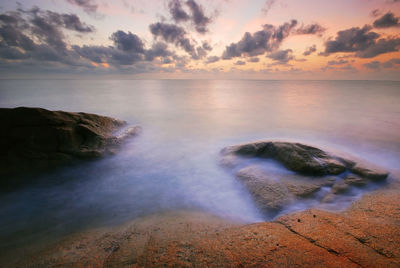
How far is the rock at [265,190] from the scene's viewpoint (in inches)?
124

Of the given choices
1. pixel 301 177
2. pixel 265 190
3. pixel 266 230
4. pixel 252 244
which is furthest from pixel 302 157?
pixel 252 244

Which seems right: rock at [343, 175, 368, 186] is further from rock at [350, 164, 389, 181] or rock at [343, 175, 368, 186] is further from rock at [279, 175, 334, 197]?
rock at [279, 175, 334, 197]

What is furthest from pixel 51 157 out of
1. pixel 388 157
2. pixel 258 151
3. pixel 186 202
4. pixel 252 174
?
pixel 388 157

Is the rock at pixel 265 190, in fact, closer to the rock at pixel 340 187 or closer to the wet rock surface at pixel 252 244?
the wet rock surface at pixel 252 244

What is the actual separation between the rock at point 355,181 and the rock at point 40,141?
253 inches

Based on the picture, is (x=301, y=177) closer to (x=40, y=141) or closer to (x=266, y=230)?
(x=266, y=230)

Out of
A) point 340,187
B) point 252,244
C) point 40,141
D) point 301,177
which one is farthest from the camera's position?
point 40,141

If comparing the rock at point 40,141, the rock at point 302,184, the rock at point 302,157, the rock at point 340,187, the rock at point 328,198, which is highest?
the rock at point 40,141

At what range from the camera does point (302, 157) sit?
13.7 feet

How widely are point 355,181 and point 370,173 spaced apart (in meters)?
0.45

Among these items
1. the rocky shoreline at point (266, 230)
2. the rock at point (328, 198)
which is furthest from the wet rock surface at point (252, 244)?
the rock at point (328, 198)

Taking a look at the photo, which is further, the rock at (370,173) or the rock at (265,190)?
the rock at (370,173)

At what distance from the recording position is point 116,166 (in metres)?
5.30

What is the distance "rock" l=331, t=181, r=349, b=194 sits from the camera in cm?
336
